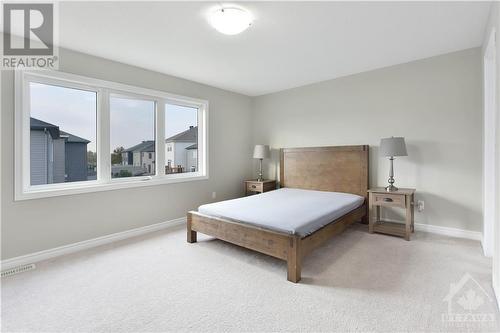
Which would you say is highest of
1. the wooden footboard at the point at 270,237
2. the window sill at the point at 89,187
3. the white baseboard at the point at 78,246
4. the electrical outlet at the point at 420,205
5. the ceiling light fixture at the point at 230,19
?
the ceiling light fixture at the point at 230,19

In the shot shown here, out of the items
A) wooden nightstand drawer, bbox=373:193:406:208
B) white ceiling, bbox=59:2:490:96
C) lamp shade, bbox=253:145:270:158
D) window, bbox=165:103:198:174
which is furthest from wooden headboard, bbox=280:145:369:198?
window, bbox=165:103:198:174

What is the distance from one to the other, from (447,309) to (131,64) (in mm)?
4282

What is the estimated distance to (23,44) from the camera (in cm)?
265

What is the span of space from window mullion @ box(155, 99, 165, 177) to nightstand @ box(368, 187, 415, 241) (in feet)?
10.4

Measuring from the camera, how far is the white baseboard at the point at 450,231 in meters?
3.09

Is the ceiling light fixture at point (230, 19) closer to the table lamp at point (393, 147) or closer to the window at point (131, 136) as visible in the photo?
the window at point (131, 136)

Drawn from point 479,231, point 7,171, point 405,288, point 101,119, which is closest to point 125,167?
point 101,119

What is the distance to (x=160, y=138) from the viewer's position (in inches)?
154

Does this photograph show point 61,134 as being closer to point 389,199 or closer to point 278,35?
point 278,35

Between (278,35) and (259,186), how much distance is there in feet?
8.94

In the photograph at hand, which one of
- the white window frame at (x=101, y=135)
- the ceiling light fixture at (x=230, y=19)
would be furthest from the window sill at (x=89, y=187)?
the ceiling light fixture at (x=230, y=19)

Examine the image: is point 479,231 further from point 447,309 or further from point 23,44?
point 23,44

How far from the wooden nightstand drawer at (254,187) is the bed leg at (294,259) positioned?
248cm
